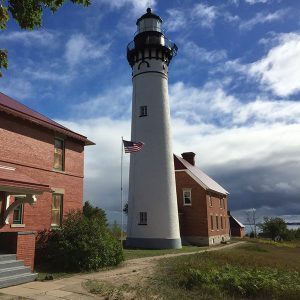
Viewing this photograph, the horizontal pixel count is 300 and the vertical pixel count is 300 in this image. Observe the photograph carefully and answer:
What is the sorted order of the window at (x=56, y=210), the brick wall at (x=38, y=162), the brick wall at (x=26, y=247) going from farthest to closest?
the window at (x=56, y=210) < the brick wall at (x=38, y=162) < the brick wall at (x=26, y=247)

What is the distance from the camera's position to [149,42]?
31094 millimetres

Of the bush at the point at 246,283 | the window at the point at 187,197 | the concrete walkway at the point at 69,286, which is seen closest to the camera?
the concrete walkway at the point at 69,286

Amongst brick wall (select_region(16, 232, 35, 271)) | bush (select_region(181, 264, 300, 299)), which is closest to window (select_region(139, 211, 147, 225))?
brick wall (select_region(16, 232, 35, 271))

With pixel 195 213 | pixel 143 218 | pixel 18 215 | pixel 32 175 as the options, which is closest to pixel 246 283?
pixel 18 215

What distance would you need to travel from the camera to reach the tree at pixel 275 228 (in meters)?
61.3

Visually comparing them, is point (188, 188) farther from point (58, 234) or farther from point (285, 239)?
point (285, 239)

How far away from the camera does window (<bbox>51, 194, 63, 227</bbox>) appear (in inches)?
731

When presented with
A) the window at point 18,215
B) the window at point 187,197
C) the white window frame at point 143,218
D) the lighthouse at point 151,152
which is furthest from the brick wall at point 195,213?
the window at point 18,215

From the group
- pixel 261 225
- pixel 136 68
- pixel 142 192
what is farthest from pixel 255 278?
pixel 261 225

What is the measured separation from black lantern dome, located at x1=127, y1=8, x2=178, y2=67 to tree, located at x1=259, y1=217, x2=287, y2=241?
40472mm

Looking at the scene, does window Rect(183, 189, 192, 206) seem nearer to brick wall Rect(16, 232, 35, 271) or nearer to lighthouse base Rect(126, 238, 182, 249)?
lighthouse base Rect(126, 238, 182, 249)

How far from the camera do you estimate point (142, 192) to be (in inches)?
1146

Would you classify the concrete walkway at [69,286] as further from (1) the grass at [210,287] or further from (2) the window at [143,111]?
(2) the window at [143,111]

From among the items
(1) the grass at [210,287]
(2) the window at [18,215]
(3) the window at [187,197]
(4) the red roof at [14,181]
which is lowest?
(1) the grass at [210,287]
